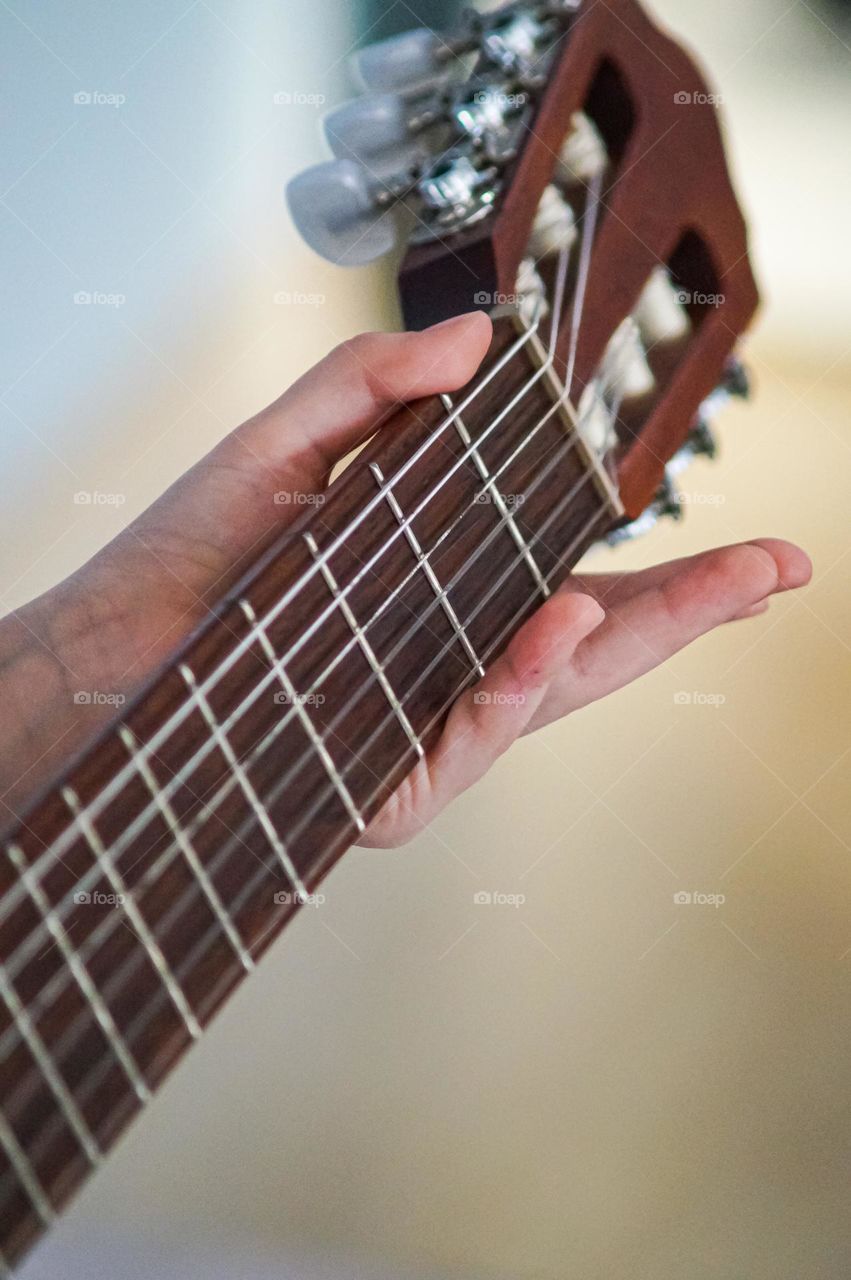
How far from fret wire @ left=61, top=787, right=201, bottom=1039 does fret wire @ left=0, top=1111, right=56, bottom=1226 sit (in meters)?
0.05

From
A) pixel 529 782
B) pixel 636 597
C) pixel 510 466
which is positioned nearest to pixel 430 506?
pixel 510 466

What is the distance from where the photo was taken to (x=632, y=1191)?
32.3 inches

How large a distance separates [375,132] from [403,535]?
21cm

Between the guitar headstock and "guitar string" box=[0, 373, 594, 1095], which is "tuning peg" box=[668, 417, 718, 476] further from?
"guitar string" box=[0, 373, 594, 1095]

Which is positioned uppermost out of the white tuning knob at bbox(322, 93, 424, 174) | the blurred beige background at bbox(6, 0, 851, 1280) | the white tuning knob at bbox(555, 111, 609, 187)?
the white tuning knob at bbox(322, 93, 424, 174)

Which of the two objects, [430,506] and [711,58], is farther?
[711,58]

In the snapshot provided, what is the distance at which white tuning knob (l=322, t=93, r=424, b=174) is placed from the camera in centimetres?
48

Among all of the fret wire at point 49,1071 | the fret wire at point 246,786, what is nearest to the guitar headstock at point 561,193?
the fret wire at point 246,786

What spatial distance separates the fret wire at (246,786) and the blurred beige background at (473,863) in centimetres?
54

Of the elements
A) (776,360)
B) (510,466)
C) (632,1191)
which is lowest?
(632,1191)

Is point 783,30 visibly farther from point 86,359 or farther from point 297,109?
point 86,359

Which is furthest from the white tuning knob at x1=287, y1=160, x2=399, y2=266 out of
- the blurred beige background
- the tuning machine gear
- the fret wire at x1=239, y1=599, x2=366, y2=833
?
the blurred beige background

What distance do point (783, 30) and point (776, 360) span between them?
0.33 meters

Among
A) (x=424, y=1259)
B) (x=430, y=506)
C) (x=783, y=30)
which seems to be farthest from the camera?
(x=783, y=30)
